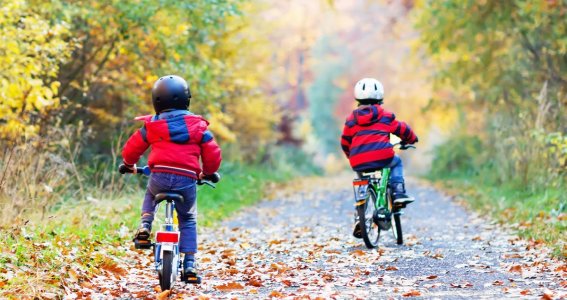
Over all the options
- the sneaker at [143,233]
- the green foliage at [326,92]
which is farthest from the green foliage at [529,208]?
the green foliage at [326,92]

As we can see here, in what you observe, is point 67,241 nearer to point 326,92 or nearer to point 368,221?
point 368,221

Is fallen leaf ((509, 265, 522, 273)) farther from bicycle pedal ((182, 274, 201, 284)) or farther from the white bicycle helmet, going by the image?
the white bicycle helmet

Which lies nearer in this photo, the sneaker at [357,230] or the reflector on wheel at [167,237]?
the reflector on wheel at [167,237]

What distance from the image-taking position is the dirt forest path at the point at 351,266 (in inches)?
281

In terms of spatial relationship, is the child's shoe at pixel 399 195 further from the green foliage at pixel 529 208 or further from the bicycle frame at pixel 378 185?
the green foliage at pixel 529 208

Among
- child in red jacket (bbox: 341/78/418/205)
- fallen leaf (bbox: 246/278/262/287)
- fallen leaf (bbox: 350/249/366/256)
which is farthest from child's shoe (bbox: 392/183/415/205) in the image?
fallen leaf (bbox: 246/278/262/287)

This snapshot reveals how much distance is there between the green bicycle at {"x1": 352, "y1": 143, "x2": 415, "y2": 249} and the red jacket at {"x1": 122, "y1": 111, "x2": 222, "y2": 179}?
3123 mm

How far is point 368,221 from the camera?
1019 centimetres

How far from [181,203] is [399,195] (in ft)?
12.6

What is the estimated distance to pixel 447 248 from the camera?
10180mm

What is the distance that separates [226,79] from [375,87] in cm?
1076

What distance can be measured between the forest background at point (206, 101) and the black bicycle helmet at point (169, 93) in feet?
5.73

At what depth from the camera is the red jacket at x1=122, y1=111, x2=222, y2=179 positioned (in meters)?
7.24

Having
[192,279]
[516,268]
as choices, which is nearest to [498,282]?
[516,268]
